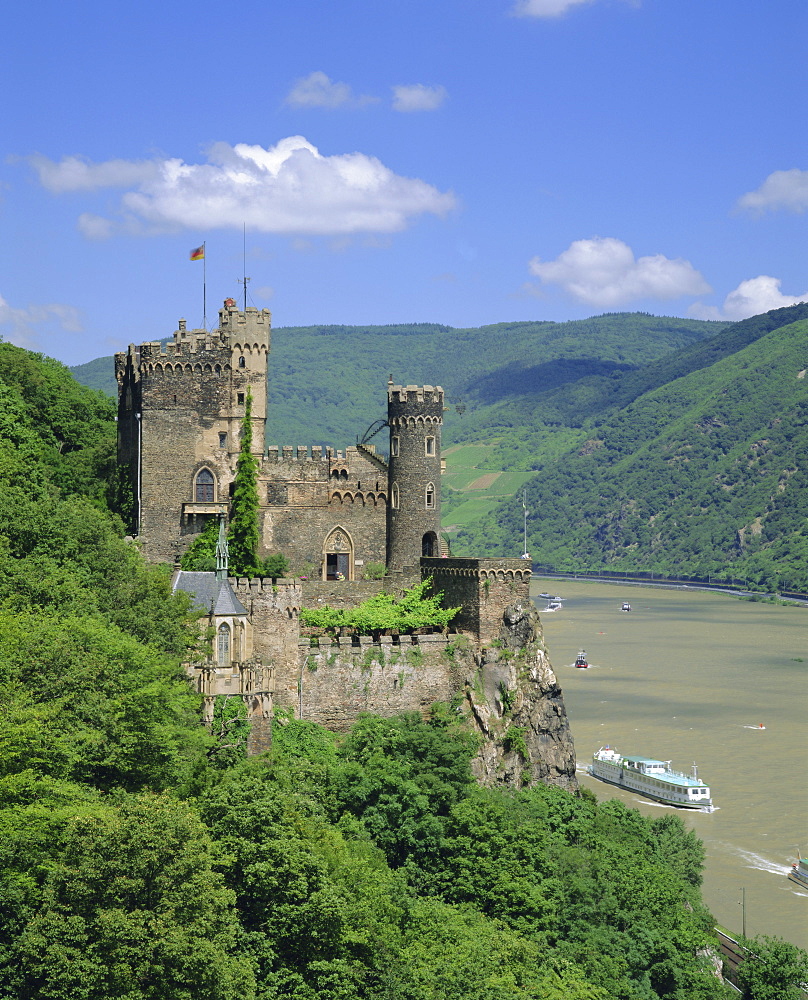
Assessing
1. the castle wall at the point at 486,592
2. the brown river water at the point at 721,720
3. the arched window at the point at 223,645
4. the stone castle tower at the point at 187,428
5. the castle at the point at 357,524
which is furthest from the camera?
the brown river water at the point at 721,720

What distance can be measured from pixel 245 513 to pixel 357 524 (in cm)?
465

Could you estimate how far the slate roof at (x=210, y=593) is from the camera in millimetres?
45469

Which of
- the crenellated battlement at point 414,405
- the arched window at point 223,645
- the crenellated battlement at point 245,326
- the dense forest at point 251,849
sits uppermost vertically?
the crenellated battlement at point 245,326

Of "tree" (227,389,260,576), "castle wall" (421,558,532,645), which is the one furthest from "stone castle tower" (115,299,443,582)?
"castle wall" (421,558,532,645)

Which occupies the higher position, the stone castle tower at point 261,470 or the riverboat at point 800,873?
the stone castle tower at point 261,470

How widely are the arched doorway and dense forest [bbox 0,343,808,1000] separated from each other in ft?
27.5

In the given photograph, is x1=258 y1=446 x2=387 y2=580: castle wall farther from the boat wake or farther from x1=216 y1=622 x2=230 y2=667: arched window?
the boat wake

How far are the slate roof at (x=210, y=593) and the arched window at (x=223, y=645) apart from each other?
20.4 inches

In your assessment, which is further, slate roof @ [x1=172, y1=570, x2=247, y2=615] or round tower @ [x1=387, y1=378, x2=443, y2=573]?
round tower @ [x1=387, y1=378, x2=443, y2=573]

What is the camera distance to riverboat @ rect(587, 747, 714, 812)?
65875 millimetres

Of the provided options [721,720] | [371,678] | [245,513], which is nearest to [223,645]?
[371,678]

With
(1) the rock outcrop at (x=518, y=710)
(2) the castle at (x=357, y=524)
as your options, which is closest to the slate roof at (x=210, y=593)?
(2) the castle at (x=357, y=524)

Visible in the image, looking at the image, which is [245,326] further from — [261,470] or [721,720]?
[721,720]

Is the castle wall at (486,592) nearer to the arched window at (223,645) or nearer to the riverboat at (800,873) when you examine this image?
the arched window at (223,645)
